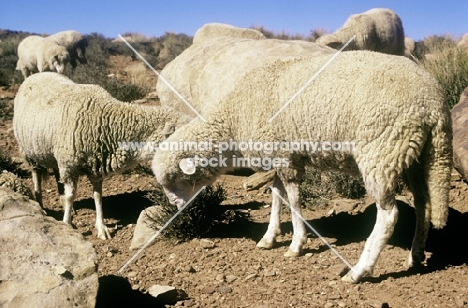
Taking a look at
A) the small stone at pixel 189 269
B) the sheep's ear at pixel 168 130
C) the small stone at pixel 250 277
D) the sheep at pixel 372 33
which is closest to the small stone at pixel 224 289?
the small stone at pixel 250 277

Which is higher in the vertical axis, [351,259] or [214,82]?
[214,82]

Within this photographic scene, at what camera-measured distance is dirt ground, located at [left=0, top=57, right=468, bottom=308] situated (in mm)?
4395

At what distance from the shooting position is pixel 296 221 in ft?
18.1

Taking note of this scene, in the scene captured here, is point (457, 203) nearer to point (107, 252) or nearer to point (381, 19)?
point (107, 252)

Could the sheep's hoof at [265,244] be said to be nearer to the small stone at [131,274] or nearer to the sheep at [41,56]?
the small stone at [131,274]

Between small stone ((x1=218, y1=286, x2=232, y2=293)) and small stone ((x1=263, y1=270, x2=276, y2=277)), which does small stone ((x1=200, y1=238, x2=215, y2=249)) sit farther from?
small stone ((x1=218, y1=286, x2=232, y2=293))

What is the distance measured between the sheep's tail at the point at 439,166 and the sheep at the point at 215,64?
3920 millimetres

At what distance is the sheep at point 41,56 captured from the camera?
2025cm

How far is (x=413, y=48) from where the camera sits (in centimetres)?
2300

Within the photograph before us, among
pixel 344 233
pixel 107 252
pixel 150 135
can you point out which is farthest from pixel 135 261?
pixel 344 233

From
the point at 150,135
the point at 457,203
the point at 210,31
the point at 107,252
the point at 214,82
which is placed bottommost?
the point at 107,252

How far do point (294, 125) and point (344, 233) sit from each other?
6.04ft

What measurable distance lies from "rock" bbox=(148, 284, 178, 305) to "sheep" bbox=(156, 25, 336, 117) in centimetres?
429

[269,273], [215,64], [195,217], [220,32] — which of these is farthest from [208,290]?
[220,32]
